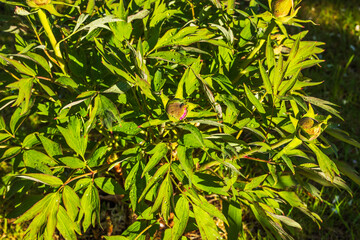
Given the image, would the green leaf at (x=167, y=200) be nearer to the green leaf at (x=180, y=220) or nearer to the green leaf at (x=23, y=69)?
the green leaf at (x=180, y=220)

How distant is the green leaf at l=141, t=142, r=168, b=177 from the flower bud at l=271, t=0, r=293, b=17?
1.51ft

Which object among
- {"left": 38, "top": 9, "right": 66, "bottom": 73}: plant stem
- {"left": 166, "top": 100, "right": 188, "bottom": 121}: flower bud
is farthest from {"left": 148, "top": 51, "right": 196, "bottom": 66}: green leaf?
{"left": 38, "top": 9, "right": 66, "bottom": 73}: plant stem

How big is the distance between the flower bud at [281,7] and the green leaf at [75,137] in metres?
0.63

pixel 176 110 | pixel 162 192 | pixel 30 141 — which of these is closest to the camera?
pixel 176 110

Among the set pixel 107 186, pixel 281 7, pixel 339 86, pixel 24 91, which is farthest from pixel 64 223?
pixel 339 86

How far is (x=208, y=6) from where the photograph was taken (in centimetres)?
125

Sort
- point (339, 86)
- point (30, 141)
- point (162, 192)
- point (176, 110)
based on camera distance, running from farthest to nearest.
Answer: point (339, 86) < point (30, 141) < point (162, 192) < point (176, 110)

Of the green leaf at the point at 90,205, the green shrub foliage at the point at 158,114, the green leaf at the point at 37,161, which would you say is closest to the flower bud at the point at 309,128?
the green shrub foliage at the point at 158,114

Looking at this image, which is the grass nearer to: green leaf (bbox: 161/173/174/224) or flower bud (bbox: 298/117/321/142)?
flower bud (bbox: 298/117/321/142)

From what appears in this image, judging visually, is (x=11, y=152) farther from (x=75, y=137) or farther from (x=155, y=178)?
(x=155, y=178)

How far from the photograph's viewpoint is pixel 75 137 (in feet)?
3.59

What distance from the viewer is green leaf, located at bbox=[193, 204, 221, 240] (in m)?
1.06

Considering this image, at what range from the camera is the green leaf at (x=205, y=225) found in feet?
3.47

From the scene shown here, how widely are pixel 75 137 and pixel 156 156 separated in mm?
268
